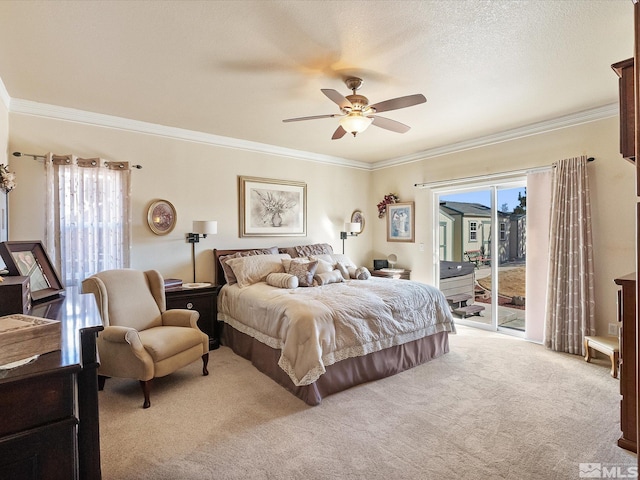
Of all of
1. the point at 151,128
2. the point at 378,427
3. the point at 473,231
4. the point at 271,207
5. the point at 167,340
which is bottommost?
the point at 378,427

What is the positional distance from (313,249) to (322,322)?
7.91ft

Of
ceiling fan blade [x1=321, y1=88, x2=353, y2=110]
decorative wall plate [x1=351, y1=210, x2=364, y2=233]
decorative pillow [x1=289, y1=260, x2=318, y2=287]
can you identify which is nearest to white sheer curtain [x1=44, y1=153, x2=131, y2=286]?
decorative pillow [x1=289, y1=260, x2=318, y2=287]

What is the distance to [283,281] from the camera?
3863 millimetres

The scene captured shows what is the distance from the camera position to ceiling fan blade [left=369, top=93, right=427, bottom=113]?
8.14 feet

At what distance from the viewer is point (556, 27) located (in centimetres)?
217

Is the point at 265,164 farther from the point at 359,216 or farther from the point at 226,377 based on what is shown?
→ the point at 226,377

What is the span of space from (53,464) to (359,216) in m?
5.51

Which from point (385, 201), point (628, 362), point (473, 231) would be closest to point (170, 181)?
point (385, 201)

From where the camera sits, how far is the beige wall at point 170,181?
3383 mm

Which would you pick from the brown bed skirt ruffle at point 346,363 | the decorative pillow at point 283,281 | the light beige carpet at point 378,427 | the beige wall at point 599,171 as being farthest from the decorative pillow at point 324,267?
the beige wall at point 599,171

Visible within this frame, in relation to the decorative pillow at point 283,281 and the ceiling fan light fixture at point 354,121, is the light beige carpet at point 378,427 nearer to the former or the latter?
the decorative pillow at point 283,281

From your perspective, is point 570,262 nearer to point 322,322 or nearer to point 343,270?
point 343,270

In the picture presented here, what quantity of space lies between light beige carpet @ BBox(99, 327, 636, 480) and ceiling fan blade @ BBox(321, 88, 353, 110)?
2.47 metres

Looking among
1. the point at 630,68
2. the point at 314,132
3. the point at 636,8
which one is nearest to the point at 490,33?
the point at 630,68
